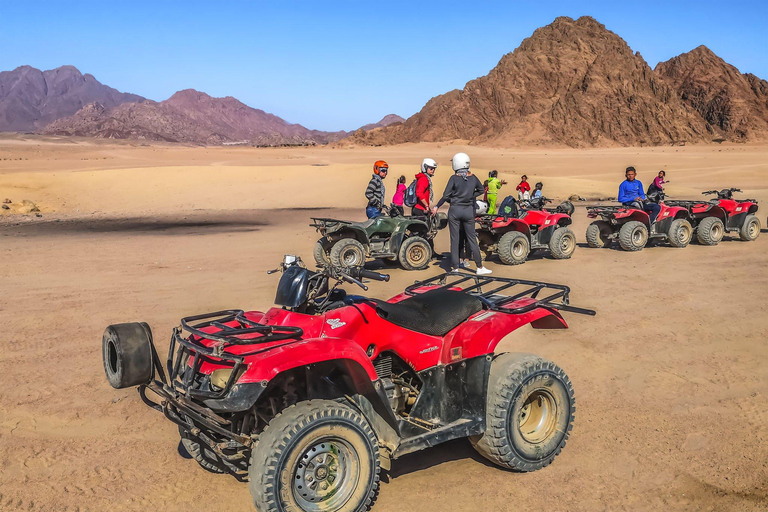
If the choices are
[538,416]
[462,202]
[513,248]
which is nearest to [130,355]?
[538,416]

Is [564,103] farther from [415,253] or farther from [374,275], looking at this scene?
Result: [374,275]

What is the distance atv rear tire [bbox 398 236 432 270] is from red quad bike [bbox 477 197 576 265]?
114 centimetres

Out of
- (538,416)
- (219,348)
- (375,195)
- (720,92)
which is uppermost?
(720,92)

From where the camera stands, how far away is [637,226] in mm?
12281

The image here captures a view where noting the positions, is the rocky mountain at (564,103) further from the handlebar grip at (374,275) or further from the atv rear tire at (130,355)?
the atv rear tire at (130,355)

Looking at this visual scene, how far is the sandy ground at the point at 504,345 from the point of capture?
3912 millimetres

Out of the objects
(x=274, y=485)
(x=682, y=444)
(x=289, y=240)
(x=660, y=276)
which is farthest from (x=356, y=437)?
(x=289, y=240)

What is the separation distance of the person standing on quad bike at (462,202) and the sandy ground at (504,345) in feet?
2.77

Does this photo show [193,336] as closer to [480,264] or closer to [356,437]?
[356,437]

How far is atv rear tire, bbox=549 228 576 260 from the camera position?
1153 cm

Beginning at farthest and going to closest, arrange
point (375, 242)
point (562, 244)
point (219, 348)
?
1. point (562, 244)
2. point (375, 242)
3. point (219, 348)

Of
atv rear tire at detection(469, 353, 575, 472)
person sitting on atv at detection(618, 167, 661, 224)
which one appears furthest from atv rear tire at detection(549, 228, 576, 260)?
atv rear tire at detection(469, 353, 575, 472)

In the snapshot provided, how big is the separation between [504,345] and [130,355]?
8.00 ft

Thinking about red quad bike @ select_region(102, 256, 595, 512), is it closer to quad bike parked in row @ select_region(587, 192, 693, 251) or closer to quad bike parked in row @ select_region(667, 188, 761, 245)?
quad bike parked in row @ select_region(587, 192, 693, 251)
